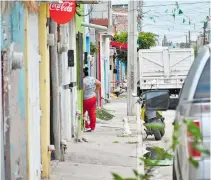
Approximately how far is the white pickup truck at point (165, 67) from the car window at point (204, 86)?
75.3ft

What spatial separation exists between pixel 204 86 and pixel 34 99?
13.5 ft

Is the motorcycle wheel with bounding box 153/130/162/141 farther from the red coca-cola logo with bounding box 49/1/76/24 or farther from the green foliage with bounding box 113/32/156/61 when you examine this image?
the green foliage with bounding box 113/32/156/61

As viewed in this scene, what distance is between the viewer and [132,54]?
2433 cm

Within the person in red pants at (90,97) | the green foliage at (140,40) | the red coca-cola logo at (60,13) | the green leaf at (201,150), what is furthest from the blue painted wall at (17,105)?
the green foliage at (140,40)

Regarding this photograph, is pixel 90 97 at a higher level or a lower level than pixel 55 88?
lower

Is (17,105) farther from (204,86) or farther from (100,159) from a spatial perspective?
(100,159)

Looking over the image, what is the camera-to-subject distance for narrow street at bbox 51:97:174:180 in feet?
36.0

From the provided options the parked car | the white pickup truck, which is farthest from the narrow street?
the white pickup truck


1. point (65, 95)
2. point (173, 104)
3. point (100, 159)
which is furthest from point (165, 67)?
point (173, 104)

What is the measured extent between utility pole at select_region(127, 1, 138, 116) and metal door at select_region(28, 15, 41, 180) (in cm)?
1461

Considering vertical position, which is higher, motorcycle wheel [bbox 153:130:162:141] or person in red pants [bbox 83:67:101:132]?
person in red pants [bbox 83:67:101:132]

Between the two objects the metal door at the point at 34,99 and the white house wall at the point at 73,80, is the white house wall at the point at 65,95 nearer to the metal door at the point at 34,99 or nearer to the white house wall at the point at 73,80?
the white house wall at the point at 73,80

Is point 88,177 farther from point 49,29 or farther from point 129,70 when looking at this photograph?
point 129,70

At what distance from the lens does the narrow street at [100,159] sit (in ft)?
36.0
